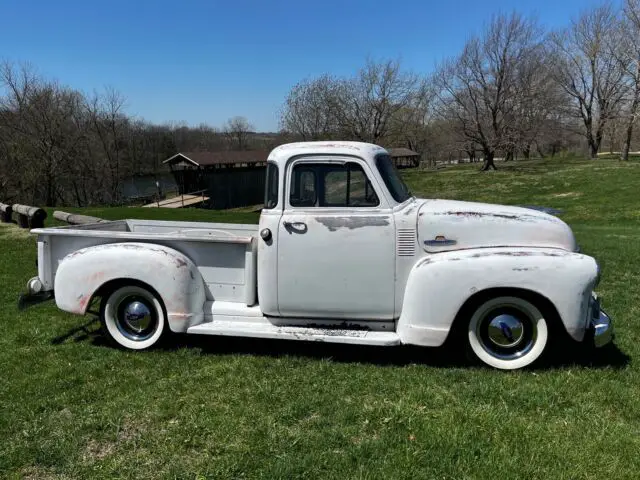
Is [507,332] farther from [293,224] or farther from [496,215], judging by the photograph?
[293,224]

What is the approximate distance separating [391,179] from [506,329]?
1.68 metres

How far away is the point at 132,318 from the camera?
5051 mm

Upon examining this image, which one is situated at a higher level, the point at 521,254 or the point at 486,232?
the point at 486,232

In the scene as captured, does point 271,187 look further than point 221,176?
No

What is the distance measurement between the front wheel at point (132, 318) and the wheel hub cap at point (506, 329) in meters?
3.11

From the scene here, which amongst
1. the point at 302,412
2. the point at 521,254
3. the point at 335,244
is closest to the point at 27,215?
the point at 335,244

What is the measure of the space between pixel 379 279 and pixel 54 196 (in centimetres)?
4308

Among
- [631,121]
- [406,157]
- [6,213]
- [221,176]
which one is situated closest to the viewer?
[6,213]

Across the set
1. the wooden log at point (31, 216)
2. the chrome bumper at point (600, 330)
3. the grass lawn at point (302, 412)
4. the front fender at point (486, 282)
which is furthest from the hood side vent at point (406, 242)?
the wooden log at point (31, 216)

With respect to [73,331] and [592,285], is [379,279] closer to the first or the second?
[592,285]

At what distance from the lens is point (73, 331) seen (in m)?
5.68

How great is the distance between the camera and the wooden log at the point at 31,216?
1330 centimetres

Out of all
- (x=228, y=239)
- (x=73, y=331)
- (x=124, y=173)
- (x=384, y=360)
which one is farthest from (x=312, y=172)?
(x=124, y=173)

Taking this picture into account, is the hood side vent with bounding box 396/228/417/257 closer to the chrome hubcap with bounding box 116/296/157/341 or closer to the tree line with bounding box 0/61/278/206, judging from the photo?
the chrome hubcap with bounding box 116/296/157/341
